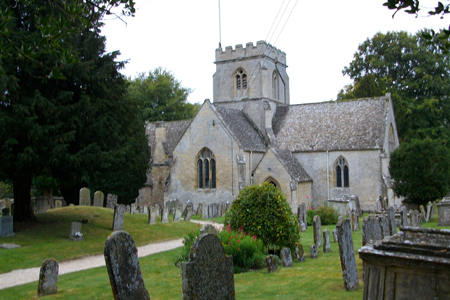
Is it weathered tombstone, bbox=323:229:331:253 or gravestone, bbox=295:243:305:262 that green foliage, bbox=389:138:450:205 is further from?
gravestone, bbox=295:243:305:262

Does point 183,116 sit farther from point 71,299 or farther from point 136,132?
point 71,299

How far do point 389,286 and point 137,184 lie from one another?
105 ft

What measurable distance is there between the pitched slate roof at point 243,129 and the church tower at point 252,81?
64cm

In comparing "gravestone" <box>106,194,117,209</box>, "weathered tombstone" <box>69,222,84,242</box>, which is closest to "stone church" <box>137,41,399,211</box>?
"gravestone" <box>106,194,117,209</box>

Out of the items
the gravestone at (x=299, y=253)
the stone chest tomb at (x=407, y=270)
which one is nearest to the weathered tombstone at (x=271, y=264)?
the gravestone at (x=299, y=253)

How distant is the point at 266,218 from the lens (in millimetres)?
14203

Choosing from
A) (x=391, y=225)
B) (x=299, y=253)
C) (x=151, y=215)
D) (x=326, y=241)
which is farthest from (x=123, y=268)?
(x=151, y=215)

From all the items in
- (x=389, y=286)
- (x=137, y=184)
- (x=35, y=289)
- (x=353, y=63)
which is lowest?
(x=35, y=289)

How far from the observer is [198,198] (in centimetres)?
3588

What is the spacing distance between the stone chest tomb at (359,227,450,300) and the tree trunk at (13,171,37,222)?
1632 centimetres

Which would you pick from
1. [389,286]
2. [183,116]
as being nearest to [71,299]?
[389,286]

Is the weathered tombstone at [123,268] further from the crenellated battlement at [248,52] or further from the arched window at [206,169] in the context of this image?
the crenellated battlement at [248,52]

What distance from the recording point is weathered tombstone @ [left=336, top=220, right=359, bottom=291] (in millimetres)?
9367

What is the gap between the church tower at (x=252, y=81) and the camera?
39312 millimetres
